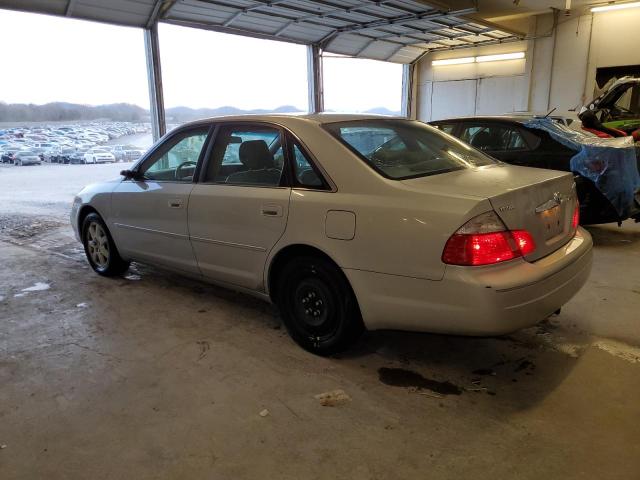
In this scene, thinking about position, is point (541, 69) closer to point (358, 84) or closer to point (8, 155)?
point (358, 84)

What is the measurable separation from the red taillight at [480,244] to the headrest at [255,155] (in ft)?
4.53

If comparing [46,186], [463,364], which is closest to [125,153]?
[46,186]

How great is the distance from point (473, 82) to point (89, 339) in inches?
611

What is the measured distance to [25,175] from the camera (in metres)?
13.8

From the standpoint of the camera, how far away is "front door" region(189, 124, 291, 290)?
10.0 ft

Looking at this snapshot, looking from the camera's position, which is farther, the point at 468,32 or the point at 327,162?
the point at 468,32

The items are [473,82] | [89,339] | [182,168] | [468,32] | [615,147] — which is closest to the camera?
[89,339]

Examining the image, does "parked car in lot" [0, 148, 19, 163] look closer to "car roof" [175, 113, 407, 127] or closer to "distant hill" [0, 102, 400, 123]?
"distant hill" [0, 102, 400, 123]

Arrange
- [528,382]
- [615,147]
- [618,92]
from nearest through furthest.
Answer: [528,382] → [615,147] → [618,92]

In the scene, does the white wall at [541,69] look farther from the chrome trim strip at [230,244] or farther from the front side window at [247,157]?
the chrome trim strip at [230,244]

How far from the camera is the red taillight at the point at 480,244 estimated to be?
227cm

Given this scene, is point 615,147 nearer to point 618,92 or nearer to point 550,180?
point 550,180

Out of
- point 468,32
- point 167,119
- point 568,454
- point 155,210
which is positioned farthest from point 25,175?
point 568,454

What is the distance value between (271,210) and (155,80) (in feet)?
24.5
